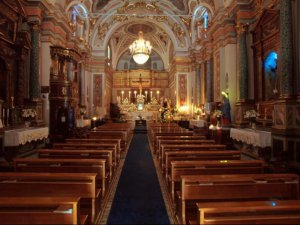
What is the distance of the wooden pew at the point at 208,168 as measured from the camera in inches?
155

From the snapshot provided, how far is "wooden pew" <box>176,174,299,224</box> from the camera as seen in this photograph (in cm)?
302

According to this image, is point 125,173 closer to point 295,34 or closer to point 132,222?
point 132,222

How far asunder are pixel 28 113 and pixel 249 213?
870cm

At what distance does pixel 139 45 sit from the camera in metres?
17.2

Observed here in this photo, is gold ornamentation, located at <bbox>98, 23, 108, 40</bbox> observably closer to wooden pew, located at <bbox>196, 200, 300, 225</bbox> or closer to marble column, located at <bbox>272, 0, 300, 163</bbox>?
marble column, located at <bbox>272, 0, 300, 163</bbox>

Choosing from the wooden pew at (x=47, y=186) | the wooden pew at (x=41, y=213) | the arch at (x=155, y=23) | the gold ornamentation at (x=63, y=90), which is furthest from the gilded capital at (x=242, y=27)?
the arch at (x=155, y=23)

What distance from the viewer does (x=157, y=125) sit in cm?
1312

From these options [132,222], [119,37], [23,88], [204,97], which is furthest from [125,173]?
[119,37]

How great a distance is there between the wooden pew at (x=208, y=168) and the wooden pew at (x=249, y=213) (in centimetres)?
169

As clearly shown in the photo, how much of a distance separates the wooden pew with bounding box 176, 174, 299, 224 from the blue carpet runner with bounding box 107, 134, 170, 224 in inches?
27.4

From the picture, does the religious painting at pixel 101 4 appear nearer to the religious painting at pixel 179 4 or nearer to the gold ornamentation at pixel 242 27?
the religious painting at pixel 179 4

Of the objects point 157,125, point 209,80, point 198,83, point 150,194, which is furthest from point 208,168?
point 198,83

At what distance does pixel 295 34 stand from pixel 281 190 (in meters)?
5.71

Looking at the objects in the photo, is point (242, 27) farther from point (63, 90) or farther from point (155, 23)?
point (155, 23)
